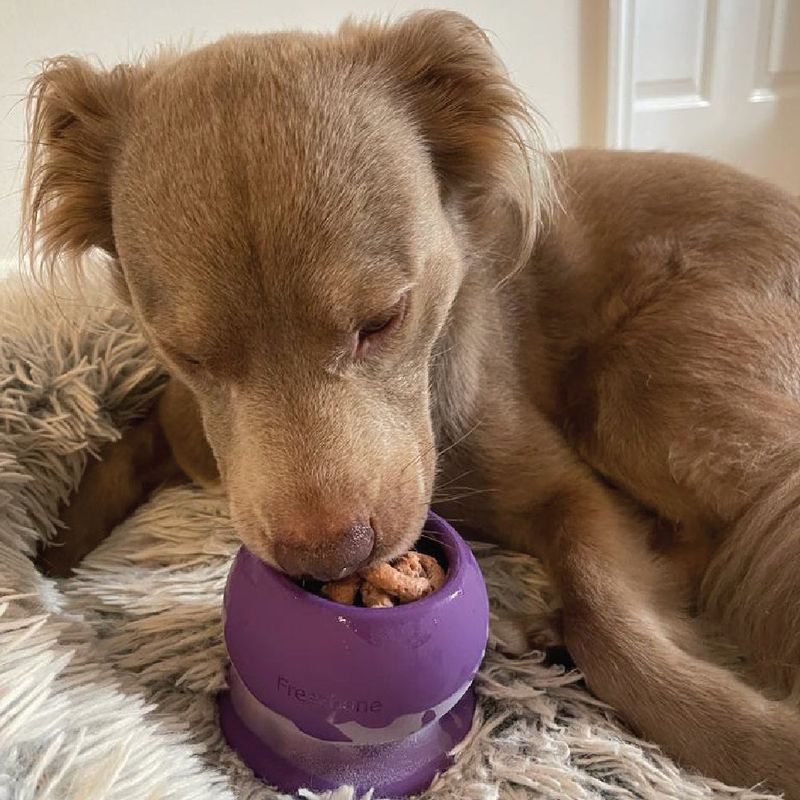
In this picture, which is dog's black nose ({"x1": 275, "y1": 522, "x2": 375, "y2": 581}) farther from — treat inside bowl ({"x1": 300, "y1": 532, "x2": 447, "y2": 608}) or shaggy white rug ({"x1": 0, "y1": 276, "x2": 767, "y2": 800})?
shaggy white rug ({"x1": 0, "y1": 276, "x2": 767, "y2": 800})

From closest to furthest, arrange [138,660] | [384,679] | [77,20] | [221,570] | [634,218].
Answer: [384,679]
[138,660]
[221,570]
[634,218]
[77,20]

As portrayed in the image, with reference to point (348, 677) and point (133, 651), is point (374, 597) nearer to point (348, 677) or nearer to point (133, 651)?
point (348, 677)

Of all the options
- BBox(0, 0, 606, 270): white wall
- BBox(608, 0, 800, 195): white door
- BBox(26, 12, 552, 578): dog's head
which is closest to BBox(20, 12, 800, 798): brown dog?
BBox(26, 12, 552, 578): dog's head

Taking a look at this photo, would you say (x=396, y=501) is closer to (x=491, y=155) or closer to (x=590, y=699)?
(x=590, y=699)

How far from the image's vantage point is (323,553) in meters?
0.94

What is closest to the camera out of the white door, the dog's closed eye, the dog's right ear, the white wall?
the dog's closed eye

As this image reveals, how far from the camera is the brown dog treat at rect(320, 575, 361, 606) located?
999 mm

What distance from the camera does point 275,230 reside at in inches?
37.7

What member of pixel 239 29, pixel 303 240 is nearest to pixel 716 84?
pixel 239 29

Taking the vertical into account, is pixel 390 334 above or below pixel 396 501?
above

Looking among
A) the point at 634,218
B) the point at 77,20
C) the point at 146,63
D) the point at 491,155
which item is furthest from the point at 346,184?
the point at 77,20

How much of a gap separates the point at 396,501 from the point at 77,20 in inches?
64.5

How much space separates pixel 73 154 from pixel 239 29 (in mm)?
1261

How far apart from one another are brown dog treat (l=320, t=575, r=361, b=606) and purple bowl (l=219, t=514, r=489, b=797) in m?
0.04
